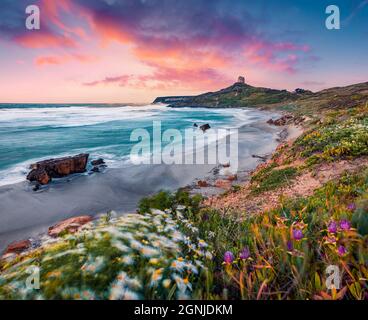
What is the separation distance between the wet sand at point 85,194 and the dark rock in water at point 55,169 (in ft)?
1.85

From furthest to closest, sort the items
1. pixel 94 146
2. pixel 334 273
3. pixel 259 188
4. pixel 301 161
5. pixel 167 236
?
pixel 94 146
pixel 301 161
pixel 259 188
pixel 167 236
pixel 334 273

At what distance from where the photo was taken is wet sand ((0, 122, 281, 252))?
9180 mm

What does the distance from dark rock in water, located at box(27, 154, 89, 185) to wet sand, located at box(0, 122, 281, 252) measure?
0.56 m

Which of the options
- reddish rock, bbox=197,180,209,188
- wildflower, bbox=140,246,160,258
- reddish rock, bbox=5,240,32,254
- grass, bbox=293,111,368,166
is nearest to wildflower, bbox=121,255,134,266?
Result: wildflower, bbox=140,246,160,258

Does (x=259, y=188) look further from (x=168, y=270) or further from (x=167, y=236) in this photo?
(x=168, y=270)

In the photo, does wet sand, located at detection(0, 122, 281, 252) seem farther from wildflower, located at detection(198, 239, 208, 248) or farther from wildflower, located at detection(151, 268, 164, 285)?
wildflower, located at detection(151, 268, 164, 285)

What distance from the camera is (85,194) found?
11.9 metres

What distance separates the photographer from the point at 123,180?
14.1 metres

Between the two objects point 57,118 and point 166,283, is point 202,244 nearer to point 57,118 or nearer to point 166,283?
point 166,283

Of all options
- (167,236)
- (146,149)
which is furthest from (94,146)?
(167,236)

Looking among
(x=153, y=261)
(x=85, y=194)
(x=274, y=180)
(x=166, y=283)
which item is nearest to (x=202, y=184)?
(x=274, y=180)

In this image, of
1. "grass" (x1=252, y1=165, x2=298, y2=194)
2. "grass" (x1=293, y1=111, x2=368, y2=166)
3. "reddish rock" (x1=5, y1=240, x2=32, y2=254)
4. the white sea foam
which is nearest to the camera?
"reddish rock" (x1=5, y1=240, x2=32, y2=254)
